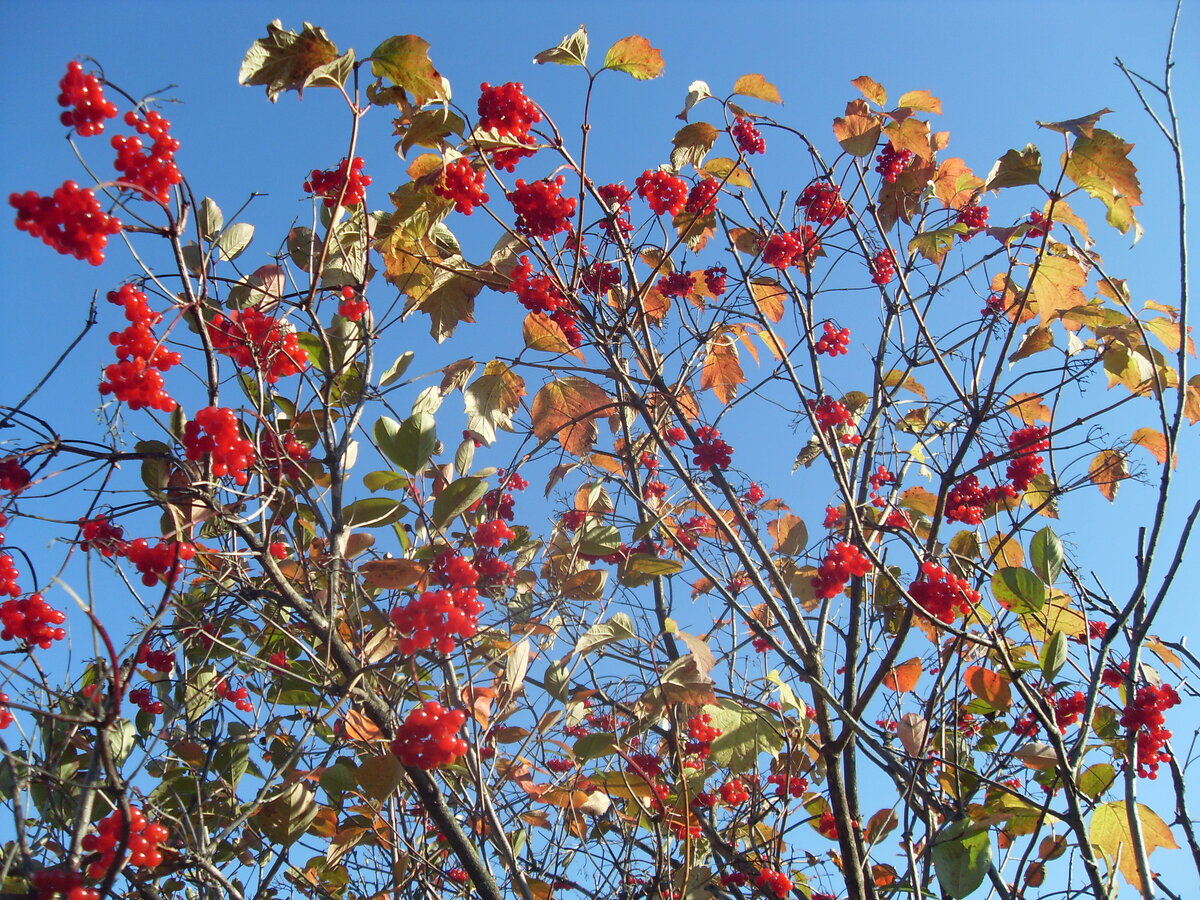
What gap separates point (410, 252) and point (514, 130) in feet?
1.63

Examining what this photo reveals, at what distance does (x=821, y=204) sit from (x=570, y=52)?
1.27 meters

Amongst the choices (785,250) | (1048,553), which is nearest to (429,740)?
(1048,553)

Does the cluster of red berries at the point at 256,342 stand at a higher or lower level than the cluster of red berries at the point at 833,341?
lower

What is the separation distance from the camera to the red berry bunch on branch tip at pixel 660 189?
8.70 feet

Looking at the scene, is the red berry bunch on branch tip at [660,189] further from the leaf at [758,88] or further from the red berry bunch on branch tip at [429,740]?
the red berry bunch on branch tip at [429,740]

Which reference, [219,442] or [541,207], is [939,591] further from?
[219,442]

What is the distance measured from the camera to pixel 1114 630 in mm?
1685

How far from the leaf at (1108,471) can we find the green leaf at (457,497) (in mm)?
2179

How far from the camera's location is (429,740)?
5.41 feet

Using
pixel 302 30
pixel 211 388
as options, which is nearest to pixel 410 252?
pixel 302 30

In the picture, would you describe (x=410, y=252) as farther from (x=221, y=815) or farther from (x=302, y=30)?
(x=221, y=815)

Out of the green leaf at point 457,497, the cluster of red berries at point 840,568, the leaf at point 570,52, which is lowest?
the cluster of red berries at point 840,568

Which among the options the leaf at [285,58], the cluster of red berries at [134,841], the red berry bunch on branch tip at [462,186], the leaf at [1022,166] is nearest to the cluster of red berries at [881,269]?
the leaf at [1022,166]

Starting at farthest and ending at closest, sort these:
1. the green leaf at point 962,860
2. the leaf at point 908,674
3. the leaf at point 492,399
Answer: the leaf at point 908,674, the leaf at point 492,399, the green leaf at point 962,860
